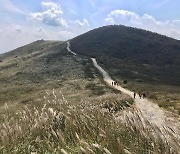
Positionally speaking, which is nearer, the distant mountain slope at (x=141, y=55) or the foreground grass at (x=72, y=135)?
the foreground grass at (x=72, y=135)

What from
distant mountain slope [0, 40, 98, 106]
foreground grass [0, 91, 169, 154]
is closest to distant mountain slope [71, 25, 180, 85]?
distant mountain slope [0, 40, 98, 106]

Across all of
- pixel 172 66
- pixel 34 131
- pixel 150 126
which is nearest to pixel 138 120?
pixel 150 126

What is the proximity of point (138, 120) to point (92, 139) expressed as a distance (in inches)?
41.9

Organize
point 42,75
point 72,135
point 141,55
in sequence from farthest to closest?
1. point 141,55
2. point 42,75
3. point 72,135

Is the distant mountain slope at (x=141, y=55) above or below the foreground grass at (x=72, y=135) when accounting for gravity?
below

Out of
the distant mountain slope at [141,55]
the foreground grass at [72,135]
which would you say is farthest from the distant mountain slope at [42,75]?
the foreground grass at [72,135]

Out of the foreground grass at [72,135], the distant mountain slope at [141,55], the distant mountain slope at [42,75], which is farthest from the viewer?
the distant mountain slope at [141,55]

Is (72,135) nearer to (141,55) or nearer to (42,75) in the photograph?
(42,75)

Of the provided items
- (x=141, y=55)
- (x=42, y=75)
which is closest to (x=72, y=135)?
(x=42, y=75)

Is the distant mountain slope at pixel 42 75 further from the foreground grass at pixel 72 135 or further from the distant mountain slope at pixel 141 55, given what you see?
the foreground grass at pixel 72 135

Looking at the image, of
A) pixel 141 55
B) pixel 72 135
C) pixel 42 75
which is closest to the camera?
pixel 72 135

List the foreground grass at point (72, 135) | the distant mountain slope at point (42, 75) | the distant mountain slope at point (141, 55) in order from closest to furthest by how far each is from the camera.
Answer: the foreground grass at point (72, 135) → the distant mountain slope at point (42, 75) → the distant mountain slope at point (141, 55)

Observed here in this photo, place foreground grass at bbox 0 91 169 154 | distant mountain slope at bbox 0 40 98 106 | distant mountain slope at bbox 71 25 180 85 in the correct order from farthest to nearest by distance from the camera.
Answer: distant mountain slope at bbox 71 25 180 85 → distant mountain slope at bbox 0 40 98 106 → foreground grass at bbox 0 91 169 154

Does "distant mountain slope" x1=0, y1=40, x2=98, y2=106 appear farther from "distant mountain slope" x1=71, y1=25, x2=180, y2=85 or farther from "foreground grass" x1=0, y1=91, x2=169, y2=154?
"foreground grass" x1=0, y1=91, x2=169, y2=154
